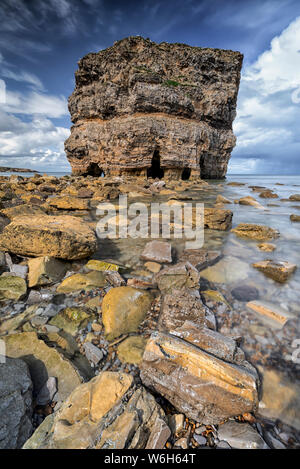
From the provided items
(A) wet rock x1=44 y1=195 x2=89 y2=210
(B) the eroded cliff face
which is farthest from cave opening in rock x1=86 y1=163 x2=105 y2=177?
(A) wet rock x1=44 y1=195 x2=89 y2=210

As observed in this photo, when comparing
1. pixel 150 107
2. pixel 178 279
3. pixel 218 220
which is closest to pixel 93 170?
pixel 150 107

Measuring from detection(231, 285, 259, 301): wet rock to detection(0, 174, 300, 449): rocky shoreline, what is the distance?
0.03 meters

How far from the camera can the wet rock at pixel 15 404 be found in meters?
1.24

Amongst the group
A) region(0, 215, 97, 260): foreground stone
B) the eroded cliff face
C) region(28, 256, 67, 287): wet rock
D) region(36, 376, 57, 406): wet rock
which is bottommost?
region(36, 376, 57, 406): wet rock

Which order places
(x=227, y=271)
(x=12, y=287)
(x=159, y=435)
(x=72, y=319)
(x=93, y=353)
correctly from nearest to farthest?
(x=159, y=435), (x=93, y=353), (x=72, y=319), (x=12, y=287), (x=227, y=271)

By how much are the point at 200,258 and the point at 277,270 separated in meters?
1.51

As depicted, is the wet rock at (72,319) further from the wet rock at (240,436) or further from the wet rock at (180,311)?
the wet rock at (240,436)

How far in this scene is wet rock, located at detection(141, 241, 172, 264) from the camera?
4.07 meters

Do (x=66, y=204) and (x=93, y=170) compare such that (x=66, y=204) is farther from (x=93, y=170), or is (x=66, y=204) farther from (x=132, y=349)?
(x=93, y=170)

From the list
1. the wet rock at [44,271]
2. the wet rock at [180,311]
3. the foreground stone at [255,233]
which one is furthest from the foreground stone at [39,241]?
the foreground stone at [255,233]

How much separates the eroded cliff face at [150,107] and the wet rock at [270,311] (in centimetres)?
2327

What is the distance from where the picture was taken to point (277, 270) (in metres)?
3.63

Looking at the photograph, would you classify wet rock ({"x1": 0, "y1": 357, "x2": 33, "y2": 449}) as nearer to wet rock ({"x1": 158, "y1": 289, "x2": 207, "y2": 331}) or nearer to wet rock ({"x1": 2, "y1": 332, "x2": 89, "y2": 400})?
wet rock ({"x1": 2, "y1": 332, "x2": 89, "y2": 400})

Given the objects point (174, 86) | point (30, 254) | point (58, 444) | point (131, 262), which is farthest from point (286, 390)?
point (174, 86)
